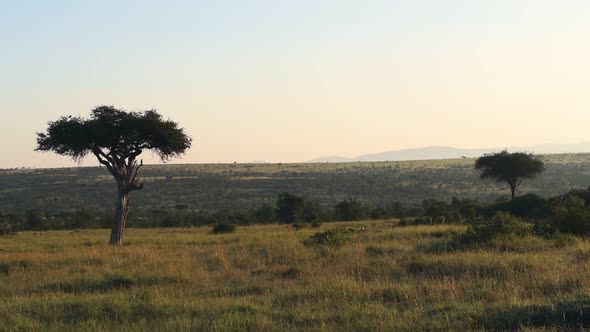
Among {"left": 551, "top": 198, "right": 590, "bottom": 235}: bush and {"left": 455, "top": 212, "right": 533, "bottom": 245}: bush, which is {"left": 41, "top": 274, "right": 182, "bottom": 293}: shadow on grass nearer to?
{"left": 455, "top": 212, "right": 533, "bottom": 245}: bush

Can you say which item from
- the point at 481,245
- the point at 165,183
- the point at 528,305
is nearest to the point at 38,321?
the point at 528,305

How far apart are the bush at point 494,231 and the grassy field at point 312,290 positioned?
0.76 m

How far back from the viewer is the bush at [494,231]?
1606 cm

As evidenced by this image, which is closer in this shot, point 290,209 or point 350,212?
point 290,209

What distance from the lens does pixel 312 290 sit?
970 centimetres

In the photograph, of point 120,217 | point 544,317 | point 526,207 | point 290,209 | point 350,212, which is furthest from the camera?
point 350,212

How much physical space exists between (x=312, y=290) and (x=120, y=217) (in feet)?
52.9

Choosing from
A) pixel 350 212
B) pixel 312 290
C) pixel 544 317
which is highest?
pixel 544 317

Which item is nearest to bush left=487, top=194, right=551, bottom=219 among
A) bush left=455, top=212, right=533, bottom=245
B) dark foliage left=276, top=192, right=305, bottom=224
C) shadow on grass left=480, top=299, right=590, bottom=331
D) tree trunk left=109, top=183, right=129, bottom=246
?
bush left=455, top=212, right=533, bottom=245

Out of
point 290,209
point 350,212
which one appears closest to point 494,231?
point 290,209

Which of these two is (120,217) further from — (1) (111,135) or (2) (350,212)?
(2) (350,212)

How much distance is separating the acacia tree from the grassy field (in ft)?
29.3

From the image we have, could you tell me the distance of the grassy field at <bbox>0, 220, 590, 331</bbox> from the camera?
297 inches

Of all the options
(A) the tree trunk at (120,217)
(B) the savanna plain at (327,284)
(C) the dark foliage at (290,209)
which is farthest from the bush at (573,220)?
(C) the dark foliage at (290,209)
